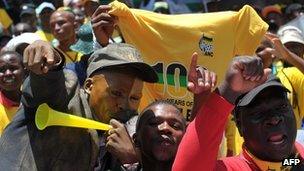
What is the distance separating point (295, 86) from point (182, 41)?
1519 mm

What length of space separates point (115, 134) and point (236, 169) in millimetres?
474

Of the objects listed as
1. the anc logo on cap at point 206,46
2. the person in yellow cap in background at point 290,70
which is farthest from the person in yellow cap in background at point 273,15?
the anc logo on cap at point 206,46

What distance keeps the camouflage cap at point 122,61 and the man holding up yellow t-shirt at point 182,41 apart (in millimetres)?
965

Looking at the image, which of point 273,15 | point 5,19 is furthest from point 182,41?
point 5,19

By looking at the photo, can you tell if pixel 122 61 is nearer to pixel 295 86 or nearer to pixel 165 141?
pixel 165 141

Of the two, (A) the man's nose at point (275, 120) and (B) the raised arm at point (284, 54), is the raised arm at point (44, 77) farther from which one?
(B) the raised arm at point (284, 54)

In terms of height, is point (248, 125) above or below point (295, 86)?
above

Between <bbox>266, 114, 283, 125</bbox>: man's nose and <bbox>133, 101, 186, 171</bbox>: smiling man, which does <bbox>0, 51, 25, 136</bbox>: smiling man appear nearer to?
<bbox>133, 101, 186, 171</bbox>: smiling man

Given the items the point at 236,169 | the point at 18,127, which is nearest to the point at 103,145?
the point at 18,127

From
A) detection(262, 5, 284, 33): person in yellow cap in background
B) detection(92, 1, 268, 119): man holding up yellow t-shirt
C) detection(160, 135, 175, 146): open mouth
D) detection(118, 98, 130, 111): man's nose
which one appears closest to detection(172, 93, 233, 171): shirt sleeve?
detection(160, 135, 175, 146): open mouth

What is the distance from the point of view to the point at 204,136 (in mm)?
2541

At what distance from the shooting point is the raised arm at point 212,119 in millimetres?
2545

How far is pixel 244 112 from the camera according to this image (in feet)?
A: 9.56

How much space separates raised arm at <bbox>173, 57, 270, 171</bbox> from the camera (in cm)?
254
